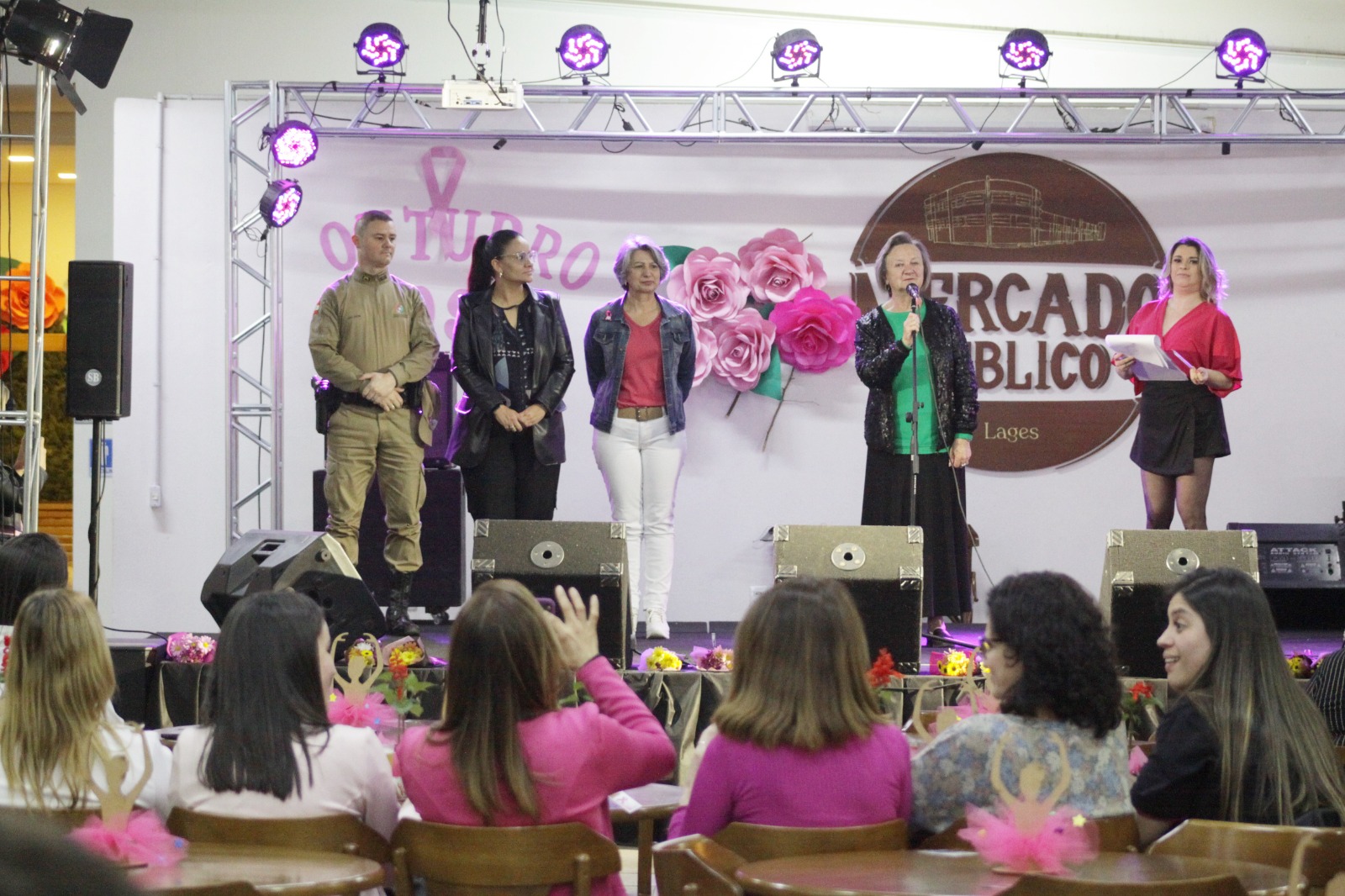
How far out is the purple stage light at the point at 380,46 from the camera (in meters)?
6.40

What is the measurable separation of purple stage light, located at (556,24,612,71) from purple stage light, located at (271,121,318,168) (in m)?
1.22

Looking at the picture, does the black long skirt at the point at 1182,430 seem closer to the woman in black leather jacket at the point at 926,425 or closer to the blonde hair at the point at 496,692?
the woman in black leather jacket at the point at 926,425

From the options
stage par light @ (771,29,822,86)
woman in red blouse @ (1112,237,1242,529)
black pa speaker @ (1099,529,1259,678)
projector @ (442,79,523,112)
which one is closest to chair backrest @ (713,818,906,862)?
black pa speaker @ (1099,529,1259,678)

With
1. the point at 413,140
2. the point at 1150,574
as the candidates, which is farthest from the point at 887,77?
the point at 1150,574

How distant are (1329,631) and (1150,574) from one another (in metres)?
2.34

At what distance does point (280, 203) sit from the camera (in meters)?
6.45

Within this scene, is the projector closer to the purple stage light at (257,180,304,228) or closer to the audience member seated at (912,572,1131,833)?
the purple stage light at (257,180,304,228)

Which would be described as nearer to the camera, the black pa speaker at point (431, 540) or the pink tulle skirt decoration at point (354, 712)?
the pink tulle skirt decoration at point (354, 712)

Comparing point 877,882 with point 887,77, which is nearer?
point 877,882

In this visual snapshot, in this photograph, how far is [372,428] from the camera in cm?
573

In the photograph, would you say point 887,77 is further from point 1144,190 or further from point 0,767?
point 0,767

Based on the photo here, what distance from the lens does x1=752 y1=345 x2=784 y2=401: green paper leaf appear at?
7438 mm

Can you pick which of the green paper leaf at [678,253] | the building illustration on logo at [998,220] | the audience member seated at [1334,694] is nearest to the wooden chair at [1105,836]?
the audience member seated at [1334,694]

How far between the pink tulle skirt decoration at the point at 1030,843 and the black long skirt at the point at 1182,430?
3.89 m
